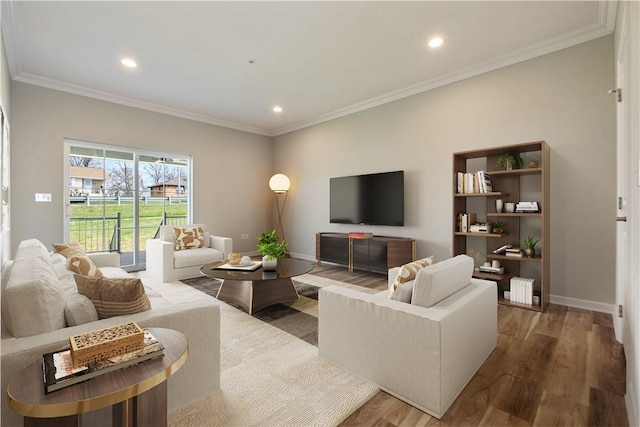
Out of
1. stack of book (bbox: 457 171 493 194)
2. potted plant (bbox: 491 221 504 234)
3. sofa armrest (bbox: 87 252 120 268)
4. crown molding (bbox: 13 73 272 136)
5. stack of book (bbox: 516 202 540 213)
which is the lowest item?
sofa armrest (bbox: 87 252 120 268)

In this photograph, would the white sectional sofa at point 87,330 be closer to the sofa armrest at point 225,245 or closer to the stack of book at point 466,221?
the sofa armrest at point 225,245

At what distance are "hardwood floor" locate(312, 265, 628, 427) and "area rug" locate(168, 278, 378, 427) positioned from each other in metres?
0.14

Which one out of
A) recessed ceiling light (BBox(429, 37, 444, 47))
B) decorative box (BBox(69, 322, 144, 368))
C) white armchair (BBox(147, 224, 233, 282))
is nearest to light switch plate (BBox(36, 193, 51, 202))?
white armchair (BBox(147, 224, 233, 282))

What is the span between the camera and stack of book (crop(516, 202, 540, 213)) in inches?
123

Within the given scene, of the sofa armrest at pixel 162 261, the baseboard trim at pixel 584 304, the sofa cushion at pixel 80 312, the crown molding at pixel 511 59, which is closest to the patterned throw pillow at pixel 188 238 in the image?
the sofa armrest at pixel 162 261

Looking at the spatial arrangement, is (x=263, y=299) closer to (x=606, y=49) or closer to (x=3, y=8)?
(x=3, y=8)

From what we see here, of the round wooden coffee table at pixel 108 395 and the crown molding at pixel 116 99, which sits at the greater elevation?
the crown molding at pixel 116 99

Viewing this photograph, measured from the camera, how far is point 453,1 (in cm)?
256

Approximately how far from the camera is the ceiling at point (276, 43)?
2670mm

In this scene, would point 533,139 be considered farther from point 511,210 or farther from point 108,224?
point 108,224

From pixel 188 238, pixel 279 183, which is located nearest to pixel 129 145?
pixel 188 238

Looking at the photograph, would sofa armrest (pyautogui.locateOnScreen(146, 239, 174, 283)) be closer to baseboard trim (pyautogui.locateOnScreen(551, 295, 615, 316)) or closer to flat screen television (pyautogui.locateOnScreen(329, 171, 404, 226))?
flat screen television (pyautogui.locateOnScreen(329, 171, 404, 226))

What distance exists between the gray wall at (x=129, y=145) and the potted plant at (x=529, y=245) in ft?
15.9

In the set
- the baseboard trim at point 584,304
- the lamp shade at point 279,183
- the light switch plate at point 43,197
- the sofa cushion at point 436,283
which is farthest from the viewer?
the lamp shade at point 279,183
